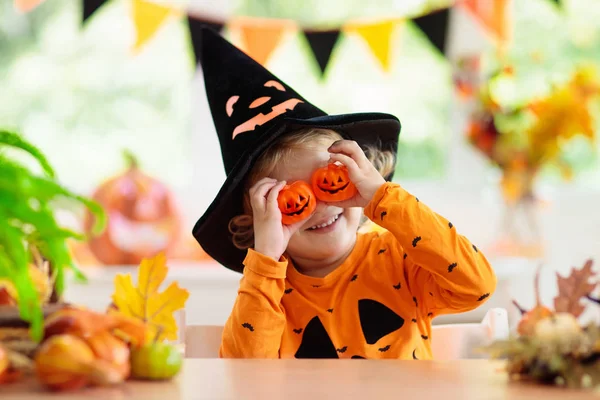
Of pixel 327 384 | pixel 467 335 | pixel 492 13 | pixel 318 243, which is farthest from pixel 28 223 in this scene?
pixel 492 13

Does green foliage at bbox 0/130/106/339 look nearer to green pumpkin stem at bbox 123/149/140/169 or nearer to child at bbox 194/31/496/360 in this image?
child at bbox 194/31/496/360

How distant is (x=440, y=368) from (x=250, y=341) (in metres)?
0.49

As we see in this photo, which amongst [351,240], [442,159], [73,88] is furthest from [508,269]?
[73,88]

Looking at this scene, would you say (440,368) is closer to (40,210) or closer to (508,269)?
(40,210)

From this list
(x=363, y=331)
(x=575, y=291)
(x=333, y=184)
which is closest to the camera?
(x=575, y=291)

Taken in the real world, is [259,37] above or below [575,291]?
above

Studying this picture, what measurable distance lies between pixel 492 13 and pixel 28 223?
226 centimetres

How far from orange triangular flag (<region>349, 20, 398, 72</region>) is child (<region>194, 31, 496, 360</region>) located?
4.13ft

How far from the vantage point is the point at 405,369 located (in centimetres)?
81

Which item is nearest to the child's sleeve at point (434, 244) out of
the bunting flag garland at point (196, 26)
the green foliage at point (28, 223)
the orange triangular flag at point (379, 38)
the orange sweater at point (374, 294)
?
the orange sweater at point (374, 294)

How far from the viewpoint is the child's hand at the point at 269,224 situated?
4.18 feet

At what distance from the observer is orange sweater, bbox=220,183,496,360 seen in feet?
3.77

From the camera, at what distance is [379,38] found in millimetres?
2684

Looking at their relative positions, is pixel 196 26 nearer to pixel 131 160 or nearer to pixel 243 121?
pixel 131 160
